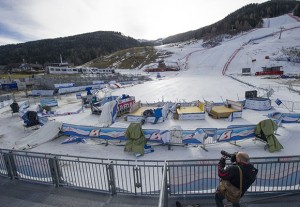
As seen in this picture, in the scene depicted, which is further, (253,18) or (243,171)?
(253,18)

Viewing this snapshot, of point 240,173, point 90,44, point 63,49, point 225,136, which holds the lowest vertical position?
point 225,136

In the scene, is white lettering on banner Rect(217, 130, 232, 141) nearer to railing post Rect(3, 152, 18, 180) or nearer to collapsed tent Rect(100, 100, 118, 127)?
collapsed tent Rect(100, 100, 118, 127)

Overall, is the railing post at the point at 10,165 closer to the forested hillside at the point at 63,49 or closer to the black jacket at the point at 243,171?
the black jacket at the point at 243,171

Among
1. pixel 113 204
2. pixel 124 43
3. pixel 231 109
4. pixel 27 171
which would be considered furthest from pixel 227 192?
pixel 124 43

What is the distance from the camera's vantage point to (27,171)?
6.61 meters

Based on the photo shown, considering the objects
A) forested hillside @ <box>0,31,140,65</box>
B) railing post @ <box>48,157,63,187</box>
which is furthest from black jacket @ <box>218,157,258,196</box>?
forested hillside @ <box>0,31,140,65</box>

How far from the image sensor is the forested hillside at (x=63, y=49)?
14012 centimetres

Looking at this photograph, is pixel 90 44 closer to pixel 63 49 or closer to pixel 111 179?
pixel 63 49

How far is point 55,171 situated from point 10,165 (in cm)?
175

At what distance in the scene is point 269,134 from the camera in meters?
11.0

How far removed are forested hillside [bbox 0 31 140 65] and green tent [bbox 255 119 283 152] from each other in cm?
14527

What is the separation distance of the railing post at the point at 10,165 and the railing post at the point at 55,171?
1514 millimetres

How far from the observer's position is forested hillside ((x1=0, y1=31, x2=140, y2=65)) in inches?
5517

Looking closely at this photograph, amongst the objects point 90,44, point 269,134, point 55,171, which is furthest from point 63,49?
point 55,171
